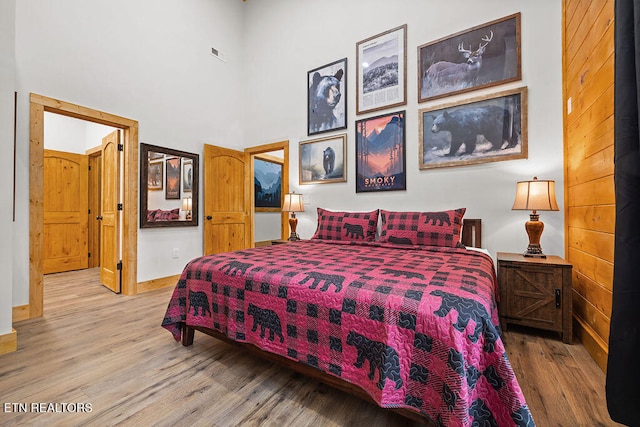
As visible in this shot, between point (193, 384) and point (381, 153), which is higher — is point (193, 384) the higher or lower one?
the lower one

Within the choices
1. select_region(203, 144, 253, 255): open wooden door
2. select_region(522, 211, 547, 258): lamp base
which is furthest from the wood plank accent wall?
select_region(203, 144, 253, 255): open wooden door

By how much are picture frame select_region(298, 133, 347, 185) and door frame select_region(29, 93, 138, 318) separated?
2126mm

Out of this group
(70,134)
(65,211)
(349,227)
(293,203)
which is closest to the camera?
(349,227)

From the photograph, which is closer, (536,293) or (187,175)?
(536,293)

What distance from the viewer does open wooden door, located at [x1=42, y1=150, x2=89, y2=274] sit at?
434cm

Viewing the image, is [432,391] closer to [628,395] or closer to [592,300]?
[628,395]

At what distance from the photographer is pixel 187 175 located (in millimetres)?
3914

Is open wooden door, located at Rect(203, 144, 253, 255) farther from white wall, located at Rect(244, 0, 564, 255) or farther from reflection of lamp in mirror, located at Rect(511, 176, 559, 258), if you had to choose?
reflection of lamp in mirror, located at Rect(511, 176, 559, 258)

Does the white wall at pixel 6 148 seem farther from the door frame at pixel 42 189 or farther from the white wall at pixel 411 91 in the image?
the white wall at pixel 411 91

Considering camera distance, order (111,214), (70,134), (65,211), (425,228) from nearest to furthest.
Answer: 1. (425,228)
2. (111,214)
3. (65,211)
4. (70,134)

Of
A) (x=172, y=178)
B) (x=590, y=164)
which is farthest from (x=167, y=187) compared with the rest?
(x=590, y=164)

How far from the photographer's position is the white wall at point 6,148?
6.19 feet

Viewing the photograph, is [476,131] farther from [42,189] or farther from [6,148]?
[42,189]

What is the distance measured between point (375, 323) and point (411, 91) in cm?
294
